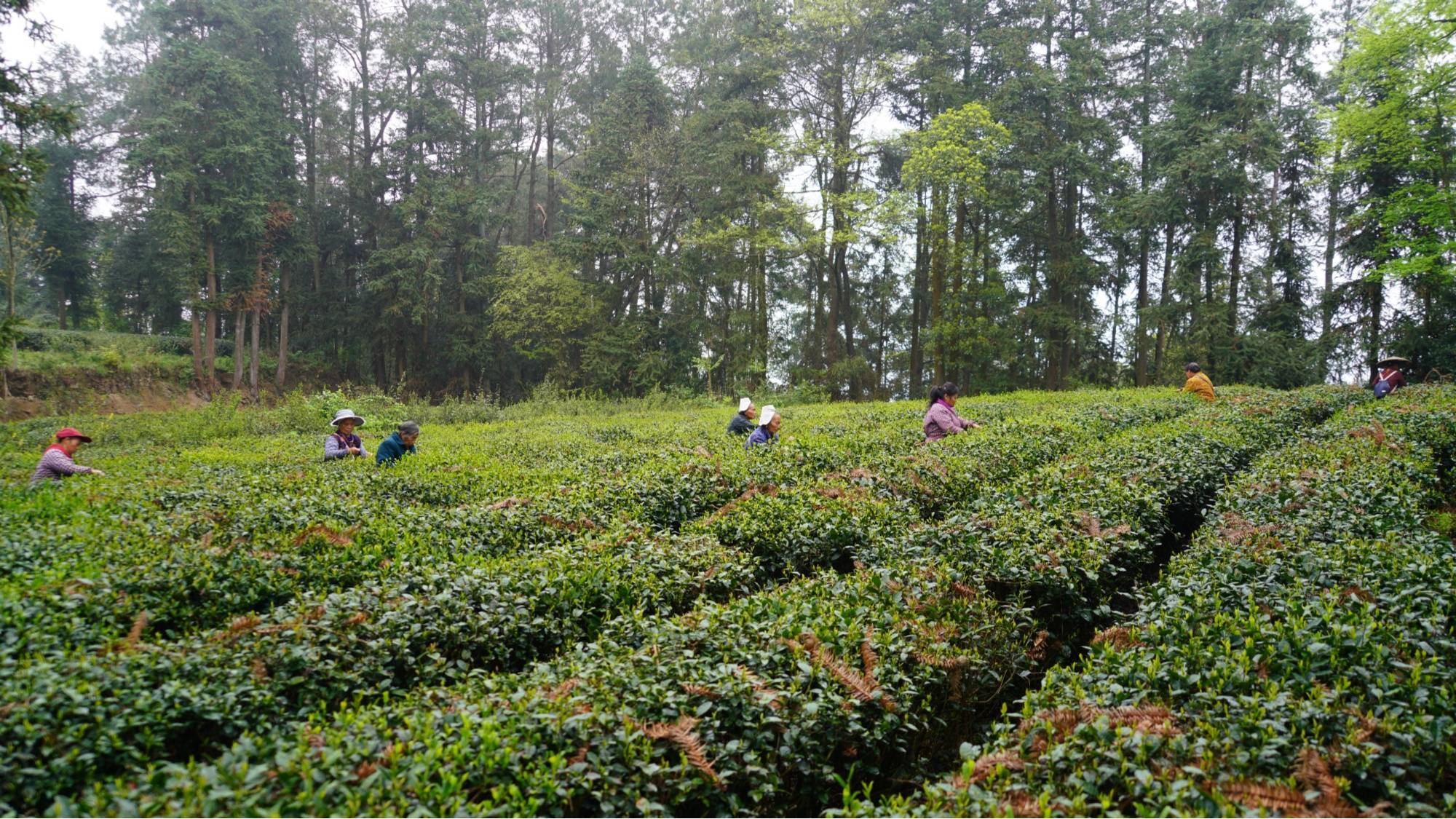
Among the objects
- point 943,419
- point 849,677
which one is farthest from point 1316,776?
point 943,419

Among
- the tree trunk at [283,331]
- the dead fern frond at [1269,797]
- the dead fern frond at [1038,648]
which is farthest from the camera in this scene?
the tree trunk at [283,331]

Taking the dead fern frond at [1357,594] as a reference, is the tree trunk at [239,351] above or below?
above

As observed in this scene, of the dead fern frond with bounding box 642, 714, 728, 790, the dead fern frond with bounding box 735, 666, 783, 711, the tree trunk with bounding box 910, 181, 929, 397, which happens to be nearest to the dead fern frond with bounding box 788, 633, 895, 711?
the dead fern frond with bounding box 735, 666, 783, 711

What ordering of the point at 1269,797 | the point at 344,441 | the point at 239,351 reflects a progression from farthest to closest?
the point at 239,351
the point at 344,441
the point at 1269,797

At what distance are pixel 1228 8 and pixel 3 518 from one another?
37.4 meters

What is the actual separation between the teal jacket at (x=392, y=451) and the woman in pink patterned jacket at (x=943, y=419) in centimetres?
840

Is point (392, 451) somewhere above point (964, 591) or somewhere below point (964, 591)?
above

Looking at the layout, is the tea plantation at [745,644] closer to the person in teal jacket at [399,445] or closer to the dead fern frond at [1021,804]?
the dead fern frond at [1021,804]

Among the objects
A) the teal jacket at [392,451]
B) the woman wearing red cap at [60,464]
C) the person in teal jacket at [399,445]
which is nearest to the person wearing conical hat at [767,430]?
the person in teal jacket at [399,445]

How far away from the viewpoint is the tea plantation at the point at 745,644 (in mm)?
2895

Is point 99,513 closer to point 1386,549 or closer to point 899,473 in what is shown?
point 899,473

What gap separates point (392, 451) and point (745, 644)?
829 centimetres

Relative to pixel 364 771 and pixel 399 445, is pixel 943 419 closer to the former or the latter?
pixel 399 445

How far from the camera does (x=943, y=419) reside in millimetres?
11812
